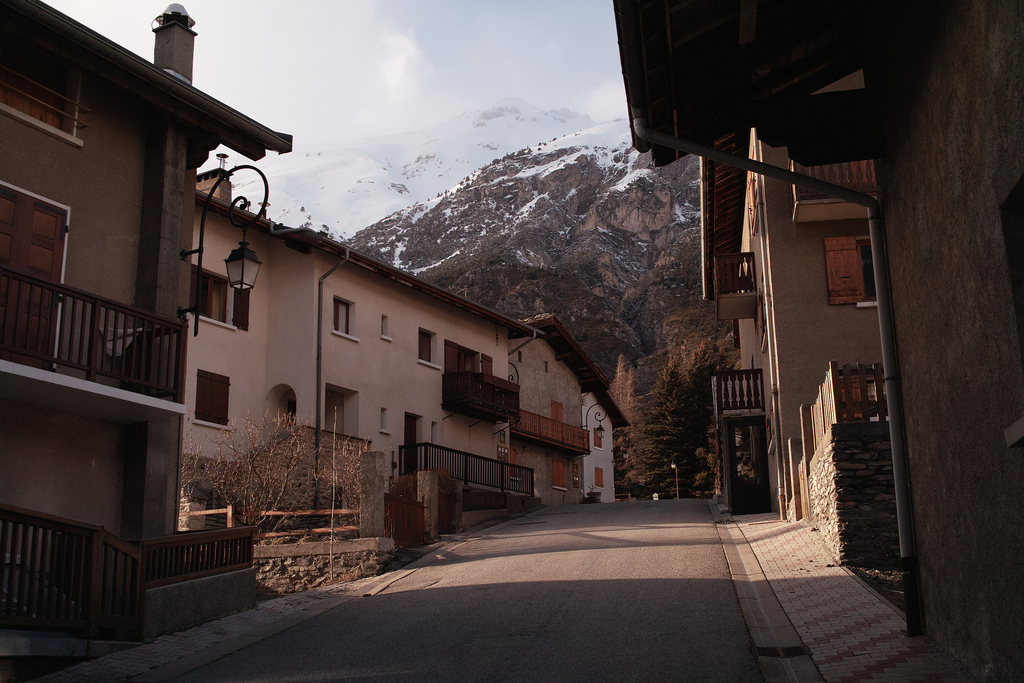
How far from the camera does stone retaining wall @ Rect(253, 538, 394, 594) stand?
15.4m

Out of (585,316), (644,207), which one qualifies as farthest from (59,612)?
(644,207)

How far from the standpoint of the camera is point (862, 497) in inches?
525

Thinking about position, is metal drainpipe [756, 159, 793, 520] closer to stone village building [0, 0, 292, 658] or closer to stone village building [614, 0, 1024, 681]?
stone village building [0, 0, 292, 658]

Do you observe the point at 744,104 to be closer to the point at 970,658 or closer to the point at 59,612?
the point at 970,658

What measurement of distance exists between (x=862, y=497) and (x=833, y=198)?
338 inches

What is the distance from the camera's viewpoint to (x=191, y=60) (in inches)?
575

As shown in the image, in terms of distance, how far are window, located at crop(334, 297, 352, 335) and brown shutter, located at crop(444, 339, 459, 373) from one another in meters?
4.75

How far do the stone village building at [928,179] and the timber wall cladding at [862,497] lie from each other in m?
5.33

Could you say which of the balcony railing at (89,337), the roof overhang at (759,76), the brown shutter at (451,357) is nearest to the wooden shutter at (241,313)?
the brown shutter at (451,357)

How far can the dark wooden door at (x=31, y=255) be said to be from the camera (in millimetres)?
11109

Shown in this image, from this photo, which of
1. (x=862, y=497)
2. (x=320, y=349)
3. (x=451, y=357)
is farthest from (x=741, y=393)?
(x=862, y=497)

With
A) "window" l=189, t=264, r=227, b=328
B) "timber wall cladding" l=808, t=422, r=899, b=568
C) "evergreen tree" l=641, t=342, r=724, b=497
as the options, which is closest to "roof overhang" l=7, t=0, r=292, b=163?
"timber wall cladding" l=808, t=422, r=899, b=568

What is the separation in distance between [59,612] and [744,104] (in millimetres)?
7831

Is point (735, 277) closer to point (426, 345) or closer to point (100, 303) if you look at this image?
point (426, 345)
